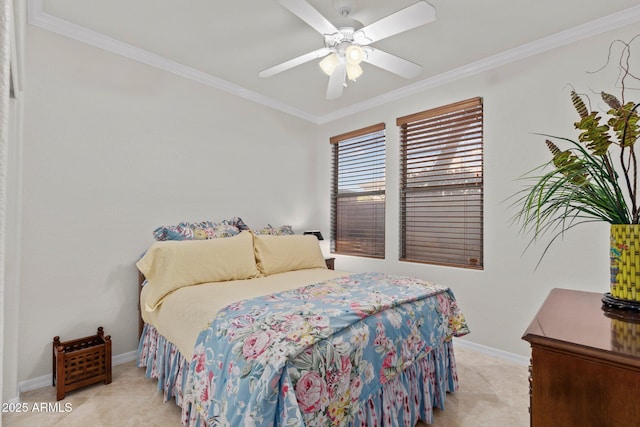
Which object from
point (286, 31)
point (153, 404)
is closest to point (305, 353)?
point (153, 404)

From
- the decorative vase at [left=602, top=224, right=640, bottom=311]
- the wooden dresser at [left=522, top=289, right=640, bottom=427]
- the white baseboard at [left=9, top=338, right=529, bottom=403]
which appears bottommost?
the white baseboard at [left=9, top=338, right=529, bottom=403]

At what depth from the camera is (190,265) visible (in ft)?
7.59

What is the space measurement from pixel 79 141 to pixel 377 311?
2.55 metres

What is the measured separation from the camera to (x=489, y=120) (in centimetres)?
291

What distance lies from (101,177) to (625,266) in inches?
128

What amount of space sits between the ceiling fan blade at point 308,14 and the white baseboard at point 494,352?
2874 mm

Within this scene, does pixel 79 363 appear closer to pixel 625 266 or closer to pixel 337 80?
pixel 337 80

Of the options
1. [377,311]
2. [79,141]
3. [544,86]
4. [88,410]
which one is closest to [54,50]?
[79,141]

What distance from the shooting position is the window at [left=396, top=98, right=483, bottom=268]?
3.04 meters

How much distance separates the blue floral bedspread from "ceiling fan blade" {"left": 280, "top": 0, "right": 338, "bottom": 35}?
163 centimetres

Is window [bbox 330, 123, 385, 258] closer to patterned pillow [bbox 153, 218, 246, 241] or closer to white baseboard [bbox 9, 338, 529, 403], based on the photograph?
white baseboard [bbox 9, 338, 529, 403]

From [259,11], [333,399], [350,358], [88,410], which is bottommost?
[88,410]

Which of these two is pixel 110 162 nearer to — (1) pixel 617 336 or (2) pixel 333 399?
(2) pixel 333 399

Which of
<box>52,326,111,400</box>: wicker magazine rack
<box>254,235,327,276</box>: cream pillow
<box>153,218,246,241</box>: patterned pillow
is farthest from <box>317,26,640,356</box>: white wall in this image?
<box>52,326,111,400</box>: wicker magazine rack
